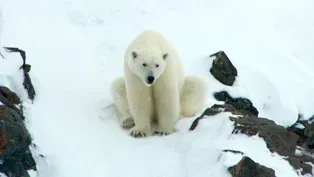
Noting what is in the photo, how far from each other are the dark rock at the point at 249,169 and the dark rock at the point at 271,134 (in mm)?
816

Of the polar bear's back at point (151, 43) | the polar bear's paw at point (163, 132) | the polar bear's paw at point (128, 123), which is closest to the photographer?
the polar bear's back at point (151, 43)

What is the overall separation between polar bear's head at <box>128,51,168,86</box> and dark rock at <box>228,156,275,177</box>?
176 centimetres

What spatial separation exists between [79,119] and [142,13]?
6.34 metres

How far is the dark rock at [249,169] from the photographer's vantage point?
16.6ft

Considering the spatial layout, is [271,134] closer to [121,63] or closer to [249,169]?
[249,169]

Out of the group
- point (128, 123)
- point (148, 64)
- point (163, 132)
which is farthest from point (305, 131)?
point (148, 64)

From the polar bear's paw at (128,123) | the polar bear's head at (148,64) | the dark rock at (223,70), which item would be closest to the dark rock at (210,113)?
the polar bear's head at (148,64)

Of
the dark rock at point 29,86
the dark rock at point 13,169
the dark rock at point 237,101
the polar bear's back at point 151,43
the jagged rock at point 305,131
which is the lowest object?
the jagged rock at point 305,131

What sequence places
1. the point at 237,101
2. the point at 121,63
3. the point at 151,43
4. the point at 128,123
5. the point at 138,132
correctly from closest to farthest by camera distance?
the point at 151,43
the point at 138,132
the point at 128,123
the point at 237,101
the point at 121,63

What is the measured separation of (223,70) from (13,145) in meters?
5.78

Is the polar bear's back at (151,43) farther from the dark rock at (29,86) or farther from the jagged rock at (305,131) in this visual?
the jagged rock at (305,131)

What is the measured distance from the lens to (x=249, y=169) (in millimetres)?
5086

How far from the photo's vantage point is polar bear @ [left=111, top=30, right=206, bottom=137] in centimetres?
650

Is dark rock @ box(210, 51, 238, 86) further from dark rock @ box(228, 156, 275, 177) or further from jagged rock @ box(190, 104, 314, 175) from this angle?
dark rock @ box(228, 156, 275, 177)
